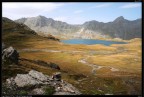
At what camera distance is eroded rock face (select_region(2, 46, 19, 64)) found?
18734mm

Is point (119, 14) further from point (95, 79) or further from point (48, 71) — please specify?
point (48, 71)

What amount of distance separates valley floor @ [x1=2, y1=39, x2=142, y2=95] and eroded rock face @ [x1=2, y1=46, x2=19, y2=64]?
0.40 m

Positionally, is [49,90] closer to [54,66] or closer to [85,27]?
[54,66]

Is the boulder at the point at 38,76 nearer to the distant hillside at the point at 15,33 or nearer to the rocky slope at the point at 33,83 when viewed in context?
the rocky slope at the point at 33,83

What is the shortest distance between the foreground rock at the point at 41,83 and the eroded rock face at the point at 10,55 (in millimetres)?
1337

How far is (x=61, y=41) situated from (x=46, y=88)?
391cm

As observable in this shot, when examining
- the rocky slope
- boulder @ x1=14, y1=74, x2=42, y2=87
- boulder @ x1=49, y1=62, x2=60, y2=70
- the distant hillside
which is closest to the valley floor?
boulder @ x1=49, y1=62, x2=60, y2=70

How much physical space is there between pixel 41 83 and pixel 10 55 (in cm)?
275

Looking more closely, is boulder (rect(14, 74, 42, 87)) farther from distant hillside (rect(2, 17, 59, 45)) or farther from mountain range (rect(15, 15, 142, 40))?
mountain range (rect(15, 15, 142, 40))

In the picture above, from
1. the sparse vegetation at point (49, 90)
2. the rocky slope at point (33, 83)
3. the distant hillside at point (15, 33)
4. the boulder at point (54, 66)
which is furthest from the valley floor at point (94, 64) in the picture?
the sparse vegetation at point (49, 90)

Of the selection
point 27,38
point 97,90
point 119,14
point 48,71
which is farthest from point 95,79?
point 27,38

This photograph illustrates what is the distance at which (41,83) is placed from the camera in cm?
A: 1866

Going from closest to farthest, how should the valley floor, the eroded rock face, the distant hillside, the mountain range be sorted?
the eroded rock face, the distant hillside, the valley floor, the mountain range

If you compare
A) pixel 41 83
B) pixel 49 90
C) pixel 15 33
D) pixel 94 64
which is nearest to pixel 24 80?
pixel 41 83
